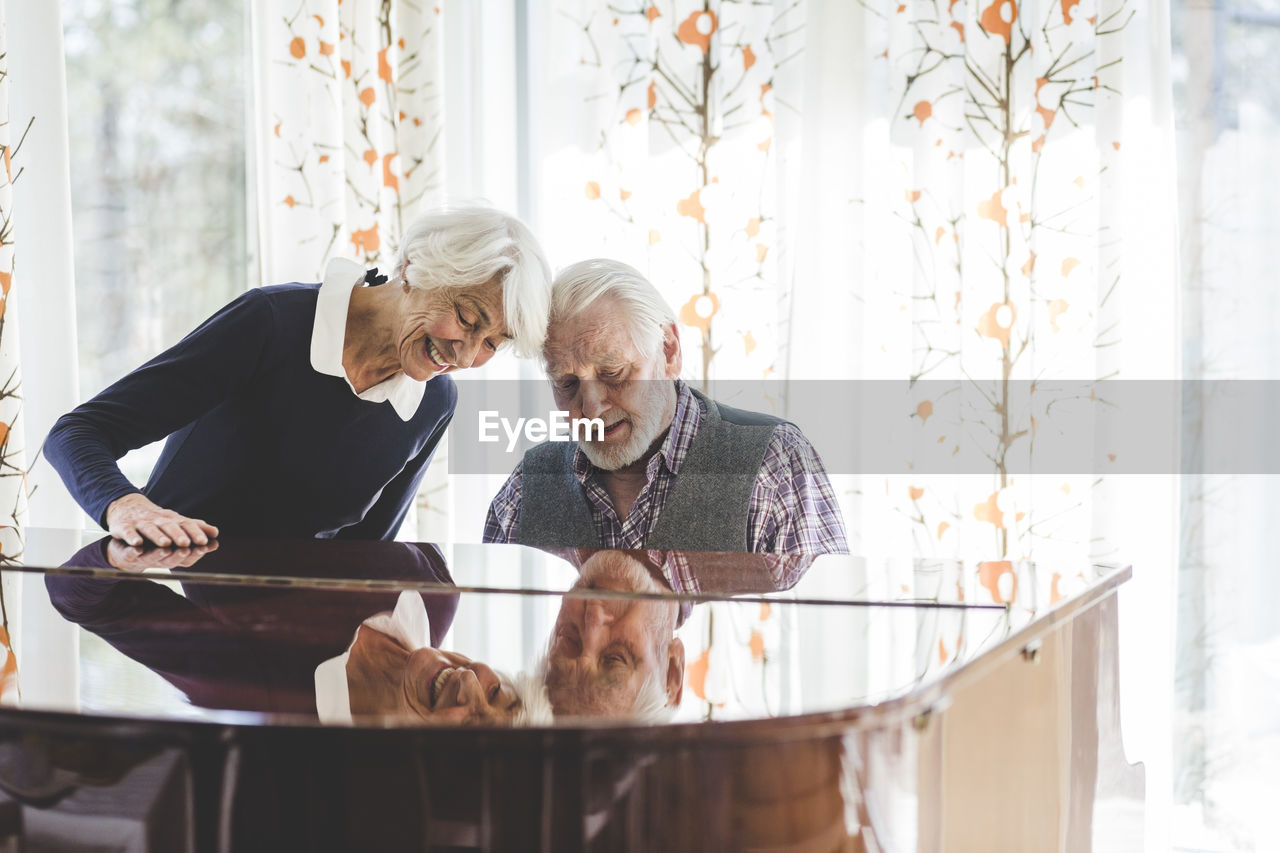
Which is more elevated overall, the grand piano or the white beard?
the white beard

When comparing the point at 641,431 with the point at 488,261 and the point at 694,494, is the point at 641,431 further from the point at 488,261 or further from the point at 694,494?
the point at 488,261

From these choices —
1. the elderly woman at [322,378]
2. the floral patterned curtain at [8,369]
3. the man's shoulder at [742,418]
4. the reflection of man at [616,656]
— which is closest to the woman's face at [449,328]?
the elderly woman at [322,378]

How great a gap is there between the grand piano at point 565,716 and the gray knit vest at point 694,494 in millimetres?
505

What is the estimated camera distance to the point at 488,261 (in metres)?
1.70

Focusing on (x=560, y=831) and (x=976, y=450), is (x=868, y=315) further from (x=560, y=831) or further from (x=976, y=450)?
(x=560, y=831)

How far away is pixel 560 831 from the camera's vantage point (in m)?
0.76

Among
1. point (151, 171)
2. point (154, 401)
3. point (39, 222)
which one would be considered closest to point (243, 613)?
point (154, 401)

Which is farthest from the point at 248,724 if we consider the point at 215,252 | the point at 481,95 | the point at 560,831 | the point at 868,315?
→ the point at 481,95

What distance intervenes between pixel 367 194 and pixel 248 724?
81.9 inches

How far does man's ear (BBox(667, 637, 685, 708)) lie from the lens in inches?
33.8

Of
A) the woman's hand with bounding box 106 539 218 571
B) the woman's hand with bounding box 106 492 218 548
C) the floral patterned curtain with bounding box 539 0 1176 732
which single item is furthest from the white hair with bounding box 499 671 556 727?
the floral patterned curtain with bounding box 539 0 1176 732

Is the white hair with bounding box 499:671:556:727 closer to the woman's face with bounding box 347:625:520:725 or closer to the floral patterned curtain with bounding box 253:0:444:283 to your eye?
the woman's face with bounding box 347:625:520:725

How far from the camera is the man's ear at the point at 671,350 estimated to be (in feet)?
6.38

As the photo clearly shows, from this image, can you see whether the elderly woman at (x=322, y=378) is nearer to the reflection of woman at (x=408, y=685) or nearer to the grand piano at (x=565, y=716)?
the grand piano at (x=565, y=716)
